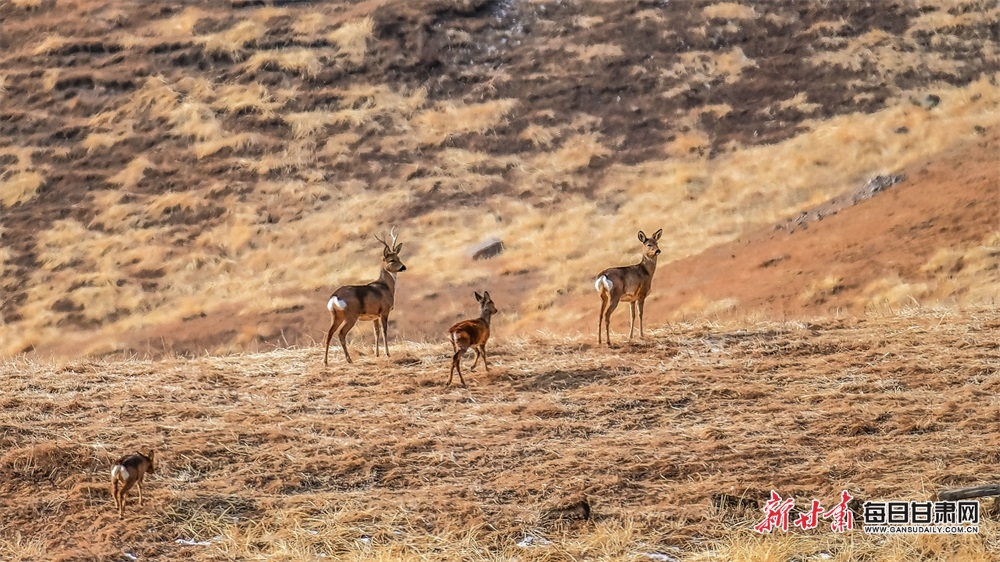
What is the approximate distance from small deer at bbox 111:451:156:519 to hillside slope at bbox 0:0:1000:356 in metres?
17.0

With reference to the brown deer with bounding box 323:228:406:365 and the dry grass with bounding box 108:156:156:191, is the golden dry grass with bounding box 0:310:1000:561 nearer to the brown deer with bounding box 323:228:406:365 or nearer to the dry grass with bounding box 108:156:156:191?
the brown deer with bounding box 323:228:406:365

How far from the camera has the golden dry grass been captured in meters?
8.98

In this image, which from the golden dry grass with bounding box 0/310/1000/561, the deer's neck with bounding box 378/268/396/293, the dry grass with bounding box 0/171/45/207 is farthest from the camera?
the dry grass with bounding box 0/171/45/207

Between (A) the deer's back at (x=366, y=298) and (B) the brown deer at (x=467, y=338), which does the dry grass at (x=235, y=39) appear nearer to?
(A) the deer's back at (x=366, y=298)

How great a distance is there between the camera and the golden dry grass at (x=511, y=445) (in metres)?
8.98

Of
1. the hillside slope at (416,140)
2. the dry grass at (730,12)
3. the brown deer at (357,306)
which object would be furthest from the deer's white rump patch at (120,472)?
the dry grass at (730,12)

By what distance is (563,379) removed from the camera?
13203 millimetres

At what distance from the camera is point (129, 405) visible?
12.3 m

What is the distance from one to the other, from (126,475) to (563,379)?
5.52 metres

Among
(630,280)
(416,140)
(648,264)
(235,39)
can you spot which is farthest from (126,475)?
(235,39)

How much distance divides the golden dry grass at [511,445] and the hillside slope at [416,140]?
41.1 ft

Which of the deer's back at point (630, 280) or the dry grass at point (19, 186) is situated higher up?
the dry grass at point (19, 186)

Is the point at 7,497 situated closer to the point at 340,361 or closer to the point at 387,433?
the point at 387,433

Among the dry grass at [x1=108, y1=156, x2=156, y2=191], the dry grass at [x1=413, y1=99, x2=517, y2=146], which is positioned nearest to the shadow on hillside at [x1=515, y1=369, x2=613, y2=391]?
the dry grass at [x1=413, y1=99, x2=517, y2=146]
